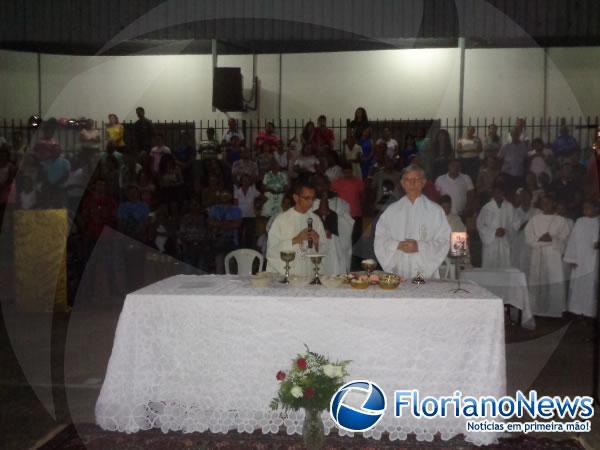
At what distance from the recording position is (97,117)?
17.3 meters

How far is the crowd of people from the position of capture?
451 inches

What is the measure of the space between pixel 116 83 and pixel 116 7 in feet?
7.15

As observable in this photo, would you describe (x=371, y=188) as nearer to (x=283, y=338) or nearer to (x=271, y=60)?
(x=271, y=60)

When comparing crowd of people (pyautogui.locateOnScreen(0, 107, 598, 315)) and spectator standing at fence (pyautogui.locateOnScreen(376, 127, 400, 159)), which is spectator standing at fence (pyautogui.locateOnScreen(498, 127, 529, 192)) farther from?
spectator standing at fence (pyautogui.locateOnScreen(376, 127, 400, 159))

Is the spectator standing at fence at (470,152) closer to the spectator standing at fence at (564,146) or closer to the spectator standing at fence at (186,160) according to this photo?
the spectator standing at fence at (564,146)

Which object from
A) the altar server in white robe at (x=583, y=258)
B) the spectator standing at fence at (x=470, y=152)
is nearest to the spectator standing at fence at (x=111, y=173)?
the spectator standing at fence at (x=470, y=152)

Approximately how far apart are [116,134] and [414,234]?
9.35 meters

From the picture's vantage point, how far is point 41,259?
439 inches

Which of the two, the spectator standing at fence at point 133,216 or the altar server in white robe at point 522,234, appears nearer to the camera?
the altar server in white robe at point 522,234

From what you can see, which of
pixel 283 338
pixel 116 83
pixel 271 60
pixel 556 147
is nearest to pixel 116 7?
pixel 116 83

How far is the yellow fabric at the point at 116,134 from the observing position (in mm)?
15273

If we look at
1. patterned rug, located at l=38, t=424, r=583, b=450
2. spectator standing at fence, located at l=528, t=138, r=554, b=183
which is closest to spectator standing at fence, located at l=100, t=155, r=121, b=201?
spectator standing at fence, located at l=528, t=138, r=554, b=183

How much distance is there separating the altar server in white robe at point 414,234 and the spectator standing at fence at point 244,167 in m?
6.06

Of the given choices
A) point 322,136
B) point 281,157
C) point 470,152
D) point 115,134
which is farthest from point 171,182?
point 470,152
